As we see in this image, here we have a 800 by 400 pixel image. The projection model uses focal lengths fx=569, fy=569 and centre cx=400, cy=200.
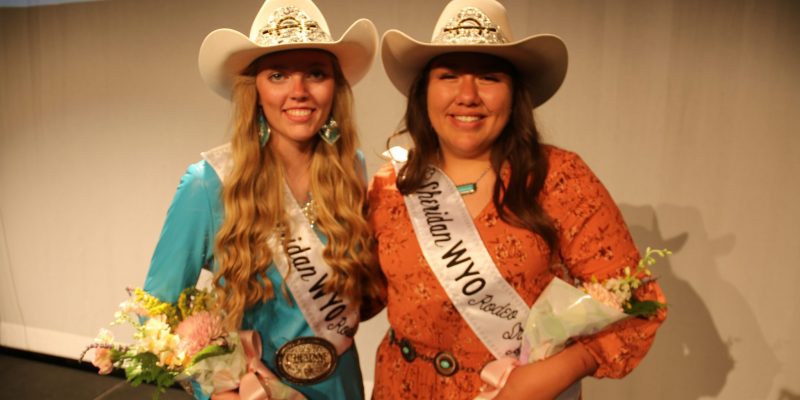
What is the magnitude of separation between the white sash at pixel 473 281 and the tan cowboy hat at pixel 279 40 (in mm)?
502

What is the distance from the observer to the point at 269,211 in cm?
139

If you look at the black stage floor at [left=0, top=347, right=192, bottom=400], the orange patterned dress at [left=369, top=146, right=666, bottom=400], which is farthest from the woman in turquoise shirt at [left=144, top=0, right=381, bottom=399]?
the black stage floor at [left=0, top=347, right=192, bottom=400]

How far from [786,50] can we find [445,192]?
1.40 meters

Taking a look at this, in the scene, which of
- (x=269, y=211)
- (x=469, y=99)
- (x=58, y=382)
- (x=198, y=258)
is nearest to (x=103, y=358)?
(x=198, y=258)

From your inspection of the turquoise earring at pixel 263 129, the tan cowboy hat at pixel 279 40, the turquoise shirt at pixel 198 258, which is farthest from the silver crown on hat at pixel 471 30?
the turquoise shirt at pixel 198 258

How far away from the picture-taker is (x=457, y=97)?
1308 millimetres

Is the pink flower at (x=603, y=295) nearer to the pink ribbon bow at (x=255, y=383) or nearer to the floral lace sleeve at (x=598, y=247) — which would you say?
the floral lace sleeve at (x=598, y=247)

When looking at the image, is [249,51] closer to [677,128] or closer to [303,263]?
[303,263]

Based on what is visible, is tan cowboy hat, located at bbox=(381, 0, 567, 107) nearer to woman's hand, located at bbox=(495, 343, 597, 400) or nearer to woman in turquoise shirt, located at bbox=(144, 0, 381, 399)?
woman in turquoise shirt, located at bbox=(144, 0, 381, 399)

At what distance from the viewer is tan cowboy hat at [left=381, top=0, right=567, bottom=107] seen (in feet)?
4.32

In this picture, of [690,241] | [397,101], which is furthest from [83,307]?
[690,241]

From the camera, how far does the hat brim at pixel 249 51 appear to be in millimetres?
1378

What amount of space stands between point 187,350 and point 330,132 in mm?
635

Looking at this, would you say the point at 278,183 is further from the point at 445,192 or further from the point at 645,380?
the point at 645,380
